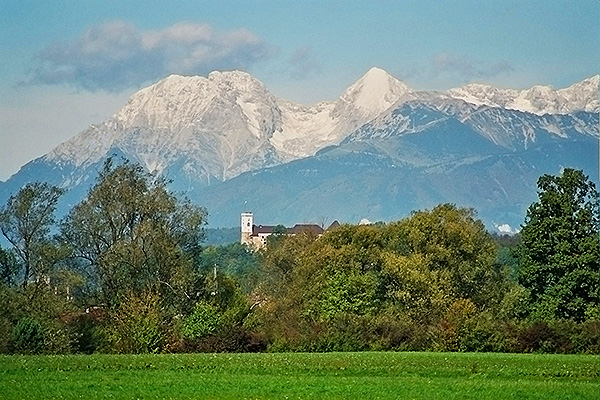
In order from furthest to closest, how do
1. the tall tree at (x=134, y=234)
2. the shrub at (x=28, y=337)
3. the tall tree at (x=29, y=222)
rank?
the tall tree at (x=29, y=222) < the tall tree at (x=134, y=234) < the shrub at (x=28, y=337)

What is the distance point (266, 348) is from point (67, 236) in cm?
1462

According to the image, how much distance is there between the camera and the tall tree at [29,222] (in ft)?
169

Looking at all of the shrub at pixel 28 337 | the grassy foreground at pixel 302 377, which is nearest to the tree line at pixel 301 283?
the shrub at pixel 28 337

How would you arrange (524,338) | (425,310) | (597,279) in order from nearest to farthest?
(524,338) → (597,279) → (425,310)

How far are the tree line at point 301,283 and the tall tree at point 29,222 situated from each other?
70 millimetres

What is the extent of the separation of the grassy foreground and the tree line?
6.49 m

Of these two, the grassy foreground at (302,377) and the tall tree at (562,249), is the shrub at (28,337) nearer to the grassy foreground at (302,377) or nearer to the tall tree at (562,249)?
the grassy foreground at (302,377)

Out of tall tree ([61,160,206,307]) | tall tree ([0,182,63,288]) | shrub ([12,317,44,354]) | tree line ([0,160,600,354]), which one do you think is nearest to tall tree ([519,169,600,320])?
tree line ([0,160,600,354])

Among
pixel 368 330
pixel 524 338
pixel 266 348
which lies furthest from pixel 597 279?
pixel 266 348

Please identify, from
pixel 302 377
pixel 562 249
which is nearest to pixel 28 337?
pixel 302 377

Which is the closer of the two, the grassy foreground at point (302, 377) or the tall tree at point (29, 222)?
the grassy foreground at point (302, 377)

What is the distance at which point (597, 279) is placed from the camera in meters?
45.9

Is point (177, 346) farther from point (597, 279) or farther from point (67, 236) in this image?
point (597, 279)

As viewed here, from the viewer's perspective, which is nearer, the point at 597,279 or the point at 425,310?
the point at 597,279
